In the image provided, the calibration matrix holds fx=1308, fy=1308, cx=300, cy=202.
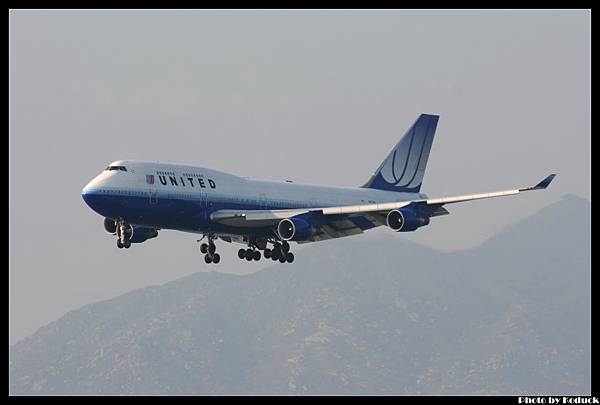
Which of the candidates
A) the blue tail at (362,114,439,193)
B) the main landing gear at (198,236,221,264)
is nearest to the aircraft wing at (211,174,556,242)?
the main landing gear at (198,236,221,264)

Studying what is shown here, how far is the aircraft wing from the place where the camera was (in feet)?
302

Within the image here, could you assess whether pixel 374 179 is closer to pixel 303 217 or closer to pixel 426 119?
pixel 426 119

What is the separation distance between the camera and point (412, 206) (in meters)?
92.8

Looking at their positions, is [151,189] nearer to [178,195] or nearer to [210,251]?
[178,195]

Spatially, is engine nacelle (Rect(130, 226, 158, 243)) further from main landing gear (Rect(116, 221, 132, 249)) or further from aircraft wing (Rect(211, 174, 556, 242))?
aircraft wing (Rect(211, 174, 556, 242))

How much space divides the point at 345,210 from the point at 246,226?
A: 23.5 ft

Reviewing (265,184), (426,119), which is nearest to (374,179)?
(426,119)

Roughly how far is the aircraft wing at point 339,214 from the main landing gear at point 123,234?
19.5 ft

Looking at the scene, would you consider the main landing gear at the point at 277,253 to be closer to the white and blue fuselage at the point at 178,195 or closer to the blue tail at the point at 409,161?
the white and blue fuselage at the point at 178,195

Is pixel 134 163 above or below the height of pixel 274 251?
above

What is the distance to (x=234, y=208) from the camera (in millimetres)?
93500

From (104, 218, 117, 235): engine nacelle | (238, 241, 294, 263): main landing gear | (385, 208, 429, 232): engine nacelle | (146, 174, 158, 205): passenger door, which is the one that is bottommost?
(238, 241, 294, 263): main landing gear

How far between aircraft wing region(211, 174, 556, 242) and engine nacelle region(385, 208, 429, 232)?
1.94 feet

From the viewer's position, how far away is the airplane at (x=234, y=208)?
88.5 metres
